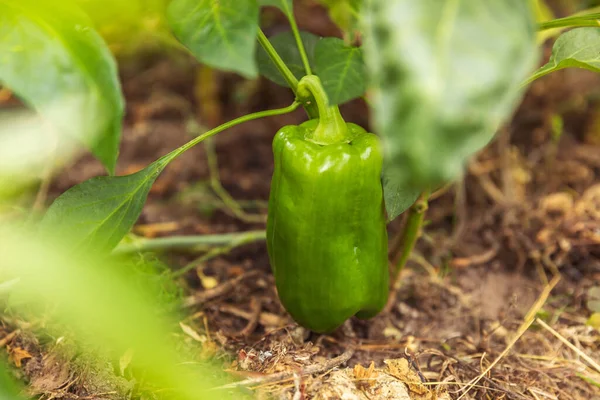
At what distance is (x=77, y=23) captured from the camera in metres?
0.62

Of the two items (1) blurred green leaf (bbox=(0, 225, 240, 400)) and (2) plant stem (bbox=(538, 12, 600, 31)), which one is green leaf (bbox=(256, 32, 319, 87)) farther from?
(1) blurred green leaf (bbox=(0, 225, 240, 400))

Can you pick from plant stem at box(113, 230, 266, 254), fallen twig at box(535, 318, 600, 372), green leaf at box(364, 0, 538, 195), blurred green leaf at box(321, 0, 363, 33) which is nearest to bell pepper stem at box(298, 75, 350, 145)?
blurred green leaf at box(321, 0, 363, 33)

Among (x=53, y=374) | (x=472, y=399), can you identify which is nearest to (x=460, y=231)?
(x=472, y=399)

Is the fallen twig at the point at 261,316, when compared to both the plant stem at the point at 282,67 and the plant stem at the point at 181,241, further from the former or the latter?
the plant stem at the point at 282,67

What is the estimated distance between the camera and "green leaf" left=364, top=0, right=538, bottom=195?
0.47 m

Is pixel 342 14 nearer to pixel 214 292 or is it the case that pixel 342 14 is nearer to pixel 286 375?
pixel 214 292

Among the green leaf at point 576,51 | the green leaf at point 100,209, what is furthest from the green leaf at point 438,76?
the green leaf at point 100,209

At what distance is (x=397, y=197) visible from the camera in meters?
0.85

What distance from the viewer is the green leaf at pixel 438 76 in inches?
18.6

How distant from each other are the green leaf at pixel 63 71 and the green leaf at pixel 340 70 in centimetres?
30

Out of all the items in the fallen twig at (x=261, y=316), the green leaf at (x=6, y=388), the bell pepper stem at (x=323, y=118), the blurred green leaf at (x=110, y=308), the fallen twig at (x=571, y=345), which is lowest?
the fallen twig at (x=571, y=345)

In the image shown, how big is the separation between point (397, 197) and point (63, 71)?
1.54 ft

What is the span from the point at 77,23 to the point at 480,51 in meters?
0.40

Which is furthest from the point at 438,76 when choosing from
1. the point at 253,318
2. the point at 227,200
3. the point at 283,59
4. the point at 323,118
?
the point at 227,200
